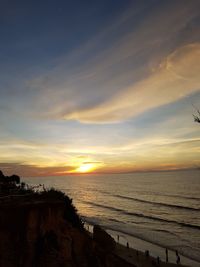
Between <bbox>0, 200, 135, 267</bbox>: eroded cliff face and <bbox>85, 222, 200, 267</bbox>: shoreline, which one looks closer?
<bbox>0, 200, 135, 267</bbox>: eroded cliff face

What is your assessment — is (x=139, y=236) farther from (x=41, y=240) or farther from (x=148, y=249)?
(x=41, y=240)

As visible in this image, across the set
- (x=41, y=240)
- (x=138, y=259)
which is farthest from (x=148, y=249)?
(x=41, y=240)

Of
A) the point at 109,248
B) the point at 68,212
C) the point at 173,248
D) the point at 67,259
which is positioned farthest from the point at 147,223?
the point at 67,259

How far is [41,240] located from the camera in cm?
1894

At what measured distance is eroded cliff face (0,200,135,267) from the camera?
1816cm

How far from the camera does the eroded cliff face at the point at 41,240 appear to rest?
18156mm

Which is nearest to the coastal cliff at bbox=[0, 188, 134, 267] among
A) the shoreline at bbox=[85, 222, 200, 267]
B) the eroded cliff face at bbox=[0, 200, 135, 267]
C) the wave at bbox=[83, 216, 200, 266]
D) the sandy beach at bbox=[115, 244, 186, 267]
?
the eroded cliff face at bbox=[0, 200, 135, 267]

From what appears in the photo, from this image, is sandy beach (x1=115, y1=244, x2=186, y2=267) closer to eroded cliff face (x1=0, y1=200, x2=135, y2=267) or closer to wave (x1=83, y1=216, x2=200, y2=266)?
wave (x1=83, y1=216, x2=200, y2=266)

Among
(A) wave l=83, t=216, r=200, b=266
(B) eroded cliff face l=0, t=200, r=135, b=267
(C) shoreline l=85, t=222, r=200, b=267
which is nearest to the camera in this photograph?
(B) eroded cliff face l=0, t=200, r=135, b=267

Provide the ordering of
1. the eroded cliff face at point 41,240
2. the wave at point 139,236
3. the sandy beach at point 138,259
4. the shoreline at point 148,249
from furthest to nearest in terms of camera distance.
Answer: the wave at point 139,236, the shoreline at point 148,249, the sandy beach at point 138,259, the eroded cliff face at point 41,240

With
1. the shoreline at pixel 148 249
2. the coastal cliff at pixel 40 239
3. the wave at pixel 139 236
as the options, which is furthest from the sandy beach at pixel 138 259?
the coastal cliff at pixel 40 239

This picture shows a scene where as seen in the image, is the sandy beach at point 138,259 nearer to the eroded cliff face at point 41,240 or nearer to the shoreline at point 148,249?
the shoreline at point 148,249

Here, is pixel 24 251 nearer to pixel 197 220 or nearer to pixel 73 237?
pixel 73 237

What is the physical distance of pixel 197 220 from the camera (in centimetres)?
6456
